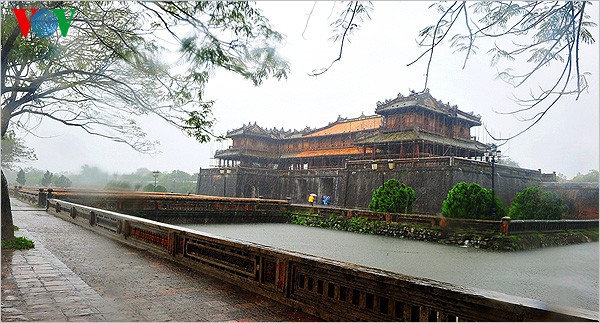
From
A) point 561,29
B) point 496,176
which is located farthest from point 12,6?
point 496,176

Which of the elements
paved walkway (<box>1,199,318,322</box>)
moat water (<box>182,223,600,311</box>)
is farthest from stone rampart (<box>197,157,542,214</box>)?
paved walkway (<box>1,199,318,322</box>)

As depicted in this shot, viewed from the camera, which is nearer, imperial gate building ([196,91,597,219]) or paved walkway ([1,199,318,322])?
paved walkway ([1,199,318,322])

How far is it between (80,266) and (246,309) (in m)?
2.76

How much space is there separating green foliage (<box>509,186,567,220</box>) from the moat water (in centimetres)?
99

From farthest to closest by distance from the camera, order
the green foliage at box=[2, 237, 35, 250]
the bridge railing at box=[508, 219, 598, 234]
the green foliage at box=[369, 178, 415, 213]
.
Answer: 1. the green foliage at box=[369, 178, 415, 213]
2. the bridge railing at box=[508, 219, 598, 234]
3. the green foliage at box=[2, 237, 35, 250]

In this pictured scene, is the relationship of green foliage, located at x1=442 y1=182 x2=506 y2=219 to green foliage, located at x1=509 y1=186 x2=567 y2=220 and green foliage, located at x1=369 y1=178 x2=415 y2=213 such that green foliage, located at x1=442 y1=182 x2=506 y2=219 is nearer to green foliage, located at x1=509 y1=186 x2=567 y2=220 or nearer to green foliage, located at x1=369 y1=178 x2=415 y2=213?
green foliage, located at x1=509 y1=186 x2=567 y2=220

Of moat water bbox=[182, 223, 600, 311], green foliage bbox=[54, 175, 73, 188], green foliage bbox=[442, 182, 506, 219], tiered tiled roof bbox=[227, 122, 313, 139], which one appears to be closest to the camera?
green foliage bbox=[54, 175, 73, 188]


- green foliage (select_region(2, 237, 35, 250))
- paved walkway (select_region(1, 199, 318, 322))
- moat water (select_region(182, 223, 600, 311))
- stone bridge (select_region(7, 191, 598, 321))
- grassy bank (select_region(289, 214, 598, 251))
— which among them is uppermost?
stone bridge (select_region(7, 191, 598, 321))

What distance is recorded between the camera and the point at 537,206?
12758 mm

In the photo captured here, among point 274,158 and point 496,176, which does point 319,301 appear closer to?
point 496,176

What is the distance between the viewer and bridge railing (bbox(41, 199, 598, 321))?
2064mm

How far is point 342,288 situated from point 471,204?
1258cm

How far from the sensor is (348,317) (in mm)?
2816

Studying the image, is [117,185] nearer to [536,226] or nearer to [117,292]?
[117,292]
